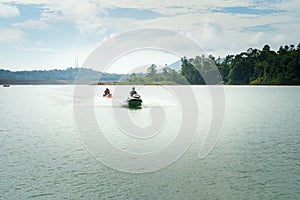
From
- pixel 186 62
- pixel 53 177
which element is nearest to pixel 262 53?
pixel 186 62

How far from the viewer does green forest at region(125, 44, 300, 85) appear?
102000 mm

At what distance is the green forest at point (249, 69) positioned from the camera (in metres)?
102

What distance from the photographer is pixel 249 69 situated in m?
114

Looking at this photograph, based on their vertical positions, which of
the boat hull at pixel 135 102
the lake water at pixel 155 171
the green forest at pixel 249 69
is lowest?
the lake water at pixel 155 171

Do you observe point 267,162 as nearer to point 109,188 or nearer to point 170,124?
point 109,188

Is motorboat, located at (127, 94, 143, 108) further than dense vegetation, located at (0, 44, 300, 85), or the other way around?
dense vegetation, located at (0, 44, 300, 85)

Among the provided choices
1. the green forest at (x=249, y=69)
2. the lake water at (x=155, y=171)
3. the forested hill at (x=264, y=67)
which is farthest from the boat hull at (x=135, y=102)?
the forested hill at (x=264, y=67)

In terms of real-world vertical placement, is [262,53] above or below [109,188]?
above

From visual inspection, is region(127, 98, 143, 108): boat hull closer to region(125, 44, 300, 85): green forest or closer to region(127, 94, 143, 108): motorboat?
region(127, 94, 143, 108): motorboat

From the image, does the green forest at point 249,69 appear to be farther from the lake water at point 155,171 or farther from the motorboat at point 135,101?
the lake water at point 155,171

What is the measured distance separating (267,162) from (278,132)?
779 cm

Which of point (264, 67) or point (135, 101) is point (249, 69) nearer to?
point (264, 67)

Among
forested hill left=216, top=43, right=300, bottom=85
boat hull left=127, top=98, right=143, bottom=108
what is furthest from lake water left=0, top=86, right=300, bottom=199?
forested hill left=216, top=43, right=300, bottom=85

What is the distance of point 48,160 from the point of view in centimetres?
1420
